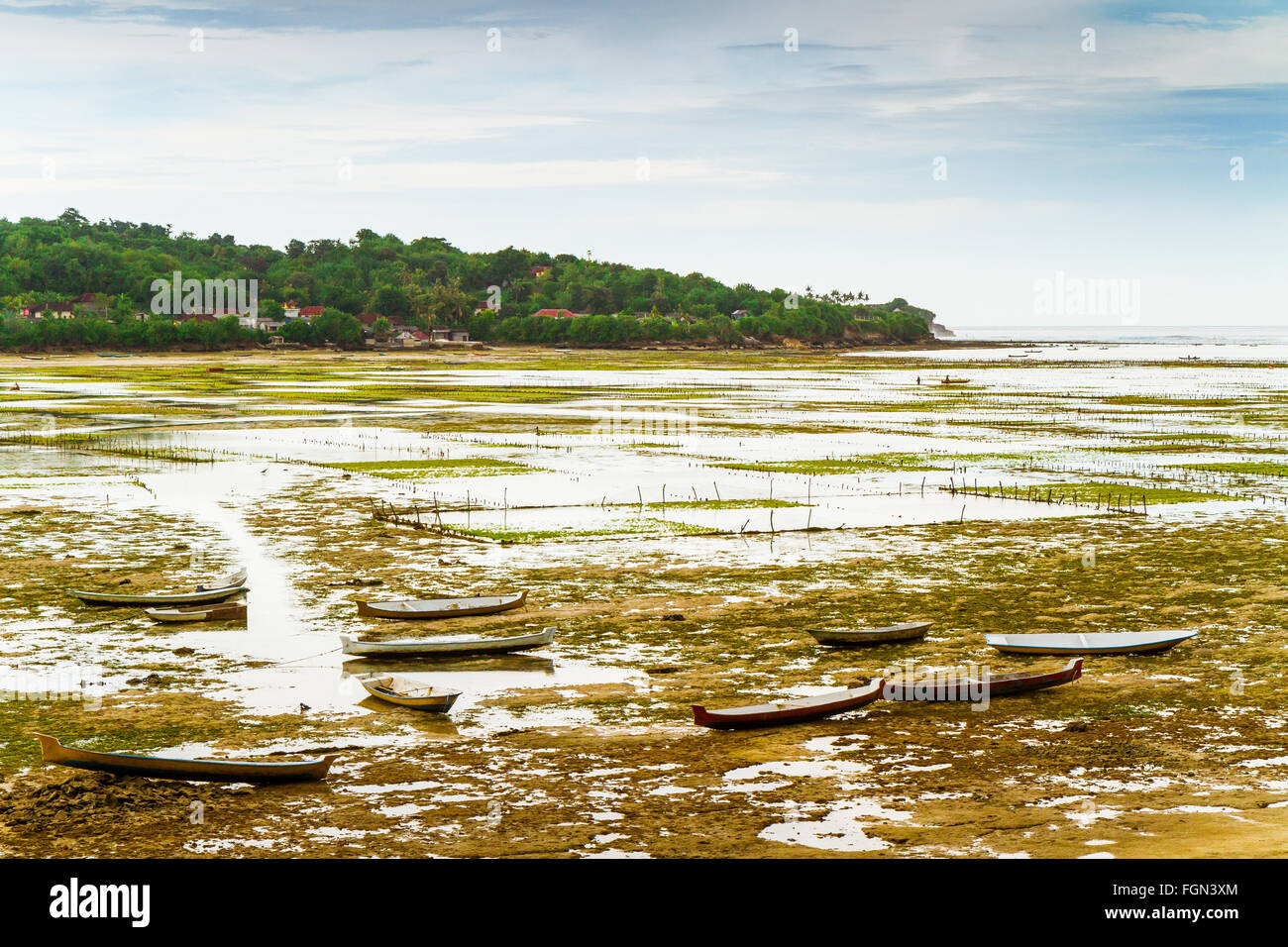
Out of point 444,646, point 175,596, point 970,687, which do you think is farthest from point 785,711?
point 175,596

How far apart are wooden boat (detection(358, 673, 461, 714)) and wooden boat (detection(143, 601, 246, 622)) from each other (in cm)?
554

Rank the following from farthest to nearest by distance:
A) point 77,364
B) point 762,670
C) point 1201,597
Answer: point 77,364, point 1201,597, point 762,670

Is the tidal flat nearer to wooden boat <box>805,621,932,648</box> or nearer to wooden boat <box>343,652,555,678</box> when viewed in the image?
wooden boat <box>343,652,555,678</box>

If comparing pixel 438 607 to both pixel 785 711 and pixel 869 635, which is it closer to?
pixel 869 635

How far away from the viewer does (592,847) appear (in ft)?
45.0

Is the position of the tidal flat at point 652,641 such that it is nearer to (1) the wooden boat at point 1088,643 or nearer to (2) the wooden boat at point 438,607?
(1) the wooden boat at point 1088,643

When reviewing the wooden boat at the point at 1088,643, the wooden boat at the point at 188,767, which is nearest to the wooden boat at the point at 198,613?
the wooden boat at the point at 188,767

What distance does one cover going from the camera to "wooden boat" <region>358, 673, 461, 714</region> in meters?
18.4

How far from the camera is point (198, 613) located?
2400cm

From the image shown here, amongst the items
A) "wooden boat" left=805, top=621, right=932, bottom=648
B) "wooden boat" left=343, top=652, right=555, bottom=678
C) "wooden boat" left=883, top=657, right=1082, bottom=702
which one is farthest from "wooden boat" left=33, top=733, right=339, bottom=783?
"wooden boat" left=805, top=621, right=932, bottom=648
